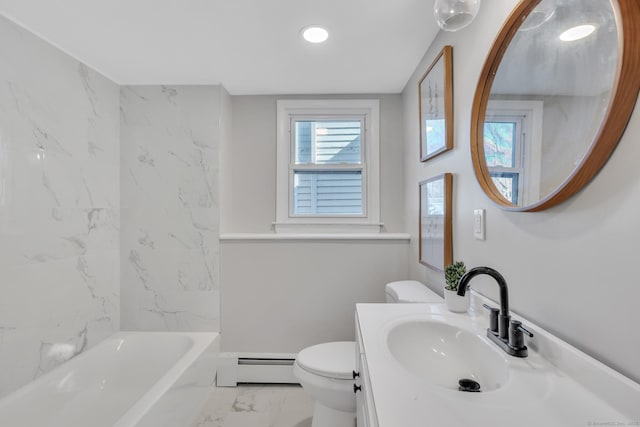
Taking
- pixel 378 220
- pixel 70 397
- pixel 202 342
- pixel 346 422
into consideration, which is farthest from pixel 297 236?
pixel 70 397

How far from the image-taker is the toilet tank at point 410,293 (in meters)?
1.52

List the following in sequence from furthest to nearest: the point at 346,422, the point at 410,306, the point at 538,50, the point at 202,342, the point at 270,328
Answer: the point at 270,328 → the point at 202,342 → the point at 346,422 → the point at 410,306 → the point at 538,50

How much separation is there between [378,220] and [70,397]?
2.30 m

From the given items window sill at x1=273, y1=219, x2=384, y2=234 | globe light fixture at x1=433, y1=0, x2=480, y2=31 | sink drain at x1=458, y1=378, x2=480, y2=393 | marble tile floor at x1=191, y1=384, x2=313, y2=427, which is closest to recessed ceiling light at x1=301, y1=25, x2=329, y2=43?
globe light fixture at x1=433, y1=0, x2=480, y2=31

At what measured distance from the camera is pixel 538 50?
85 cm

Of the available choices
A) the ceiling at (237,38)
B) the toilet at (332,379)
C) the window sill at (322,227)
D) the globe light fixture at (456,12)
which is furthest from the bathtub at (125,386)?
the globe light fixture at (456,12)

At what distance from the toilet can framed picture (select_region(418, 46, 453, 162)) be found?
2.74ft

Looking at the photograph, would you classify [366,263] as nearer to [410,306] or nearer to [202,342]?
[410,306]

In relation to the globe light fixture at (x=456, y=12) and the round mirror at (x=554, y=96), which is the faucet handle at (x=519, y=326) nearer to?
the round mirror at (x=554, y=96)

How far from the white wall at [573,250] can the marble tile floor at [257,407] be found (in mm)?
1396

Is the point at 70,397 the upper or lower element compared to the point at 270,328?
lower

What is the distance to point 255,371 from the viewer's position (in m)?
2.13

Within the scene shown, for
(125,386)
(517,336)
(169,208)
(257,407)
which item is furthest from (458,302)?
(125,386)

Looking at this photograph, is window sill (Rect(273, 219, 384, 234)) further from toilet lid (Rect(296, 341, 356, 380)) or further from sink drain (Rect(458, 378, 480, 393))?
sink drain (Rect(458, 378, 480, 393))
